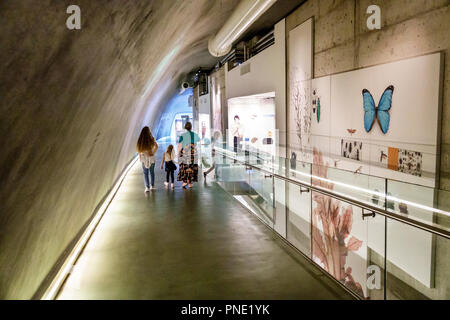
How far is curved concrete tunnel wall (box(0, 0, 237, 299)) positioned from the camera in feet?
6.07

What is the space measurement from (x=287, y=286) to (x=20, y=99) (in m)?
2.63

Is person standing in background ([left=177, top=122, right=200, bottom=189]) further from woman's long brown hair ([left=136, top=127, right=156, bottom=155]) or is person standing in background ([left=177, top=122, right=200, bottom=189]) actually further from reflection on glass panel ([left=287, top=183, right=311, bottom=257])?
reflection on glass panel ([left=287, top=183, right=311, bottom=257])

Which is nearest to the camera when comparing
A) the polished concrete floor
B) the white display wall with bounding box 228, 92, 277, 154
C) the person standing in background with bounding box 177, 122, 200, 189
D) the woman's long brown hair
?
the polished concrete floor

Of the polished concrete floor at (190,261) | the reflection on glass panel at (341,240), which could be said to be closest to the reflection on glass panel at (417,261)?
the reflection on glass panel at (341,240)

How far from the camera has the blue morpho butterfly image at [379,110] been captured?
4.68 m

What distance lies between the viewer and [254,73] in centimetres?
1030

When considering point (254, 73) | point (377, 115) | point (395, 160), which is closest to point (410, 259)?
point (395, 160)

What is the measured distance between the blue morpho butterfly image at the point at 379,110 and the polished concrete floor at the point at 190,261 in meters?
1.89

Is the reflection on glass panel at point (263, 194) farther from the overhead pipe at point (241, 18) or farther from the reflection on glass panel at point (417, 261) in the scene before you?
the overhead pipe at point (241, 18)

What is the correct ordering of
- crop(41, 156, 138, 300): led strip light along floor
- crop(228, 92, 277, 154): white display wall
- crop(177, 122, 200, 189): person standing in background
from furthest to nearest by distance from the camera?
crop(228, 92, 277, 154): white display wall
crop(177, 122, 200, 189): person standing in background
crop(41, 156, 138, 300): led strip light along floor

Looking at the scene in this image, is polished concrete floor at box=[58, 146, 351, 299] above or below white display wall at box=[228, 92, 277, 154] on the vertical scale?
below

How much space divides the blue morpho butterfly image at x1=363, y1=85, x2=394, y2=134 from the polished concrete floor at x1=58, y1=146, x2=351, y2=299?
6.20ft

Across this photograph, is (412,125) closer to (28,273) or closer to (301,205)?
(301,205)

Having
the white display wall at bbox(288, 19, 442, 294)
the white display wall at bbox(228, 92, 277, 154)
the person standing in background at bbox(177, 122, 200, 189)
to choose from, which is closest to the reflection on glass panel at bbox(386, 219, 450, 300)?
the white display wall at bbox(288, 19, 442, 294)
